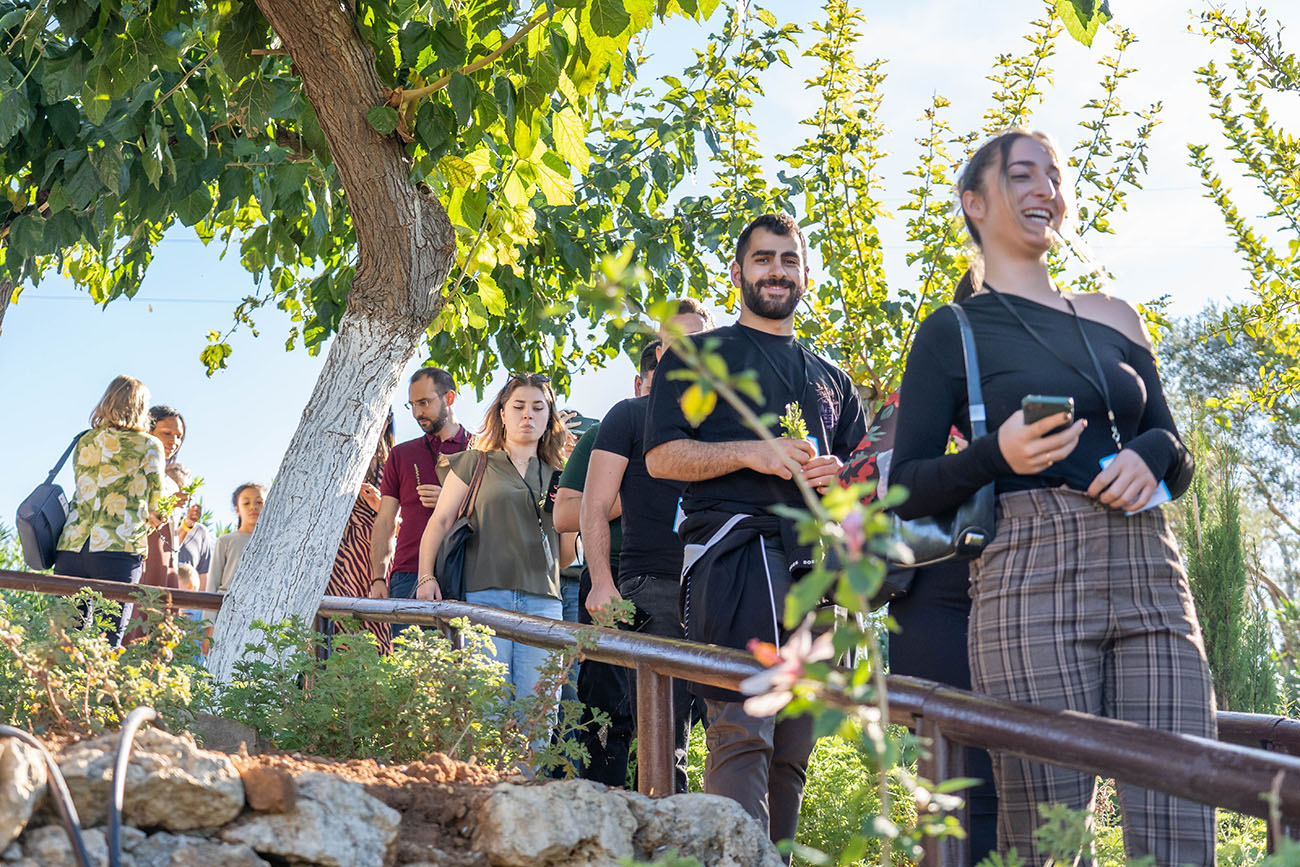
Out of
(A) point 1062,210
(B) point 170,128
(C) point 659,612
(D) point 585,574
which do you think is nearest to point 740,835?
(A) point 1062,210

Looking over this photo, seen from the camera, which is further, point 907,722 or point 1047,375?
point 1047,375

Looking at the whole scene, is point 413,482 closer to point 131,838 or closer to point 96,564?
point 96,564

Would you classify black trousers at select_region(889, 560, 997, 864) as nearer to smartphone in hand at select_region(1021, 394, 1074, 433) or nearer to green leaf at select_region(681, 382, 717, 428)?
smartphone in hand at select_region(1021, 394, 1074, 433)

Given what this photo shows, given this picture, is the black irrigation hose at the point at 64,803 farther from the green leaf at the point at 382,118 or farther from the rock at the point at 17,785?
the green leaf at the point at 382,118

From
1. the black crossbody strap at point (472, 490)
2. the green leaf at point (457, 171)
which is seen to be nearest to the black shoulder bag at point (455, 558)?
the black crossbody strap at point (472, 490)

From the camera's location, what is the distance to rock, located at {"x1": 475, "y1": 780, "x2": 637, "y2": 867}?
211 cm

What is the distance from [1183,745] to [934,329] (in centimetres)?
112

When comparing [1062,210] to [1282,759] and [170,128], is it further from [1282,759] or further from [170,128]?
[170,128]

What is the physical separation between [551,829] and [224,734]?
1030mm

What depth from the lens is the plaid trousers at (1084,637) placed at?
7.77 feet

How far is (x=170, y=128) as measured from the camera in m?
5.49

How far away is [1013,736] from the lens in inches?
82.0

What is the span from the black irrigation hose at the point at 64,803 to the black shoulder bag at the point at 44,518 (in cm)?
497

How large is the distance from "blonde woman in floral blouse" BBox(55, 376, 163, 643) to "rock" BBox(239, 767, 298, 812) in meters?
4.76
